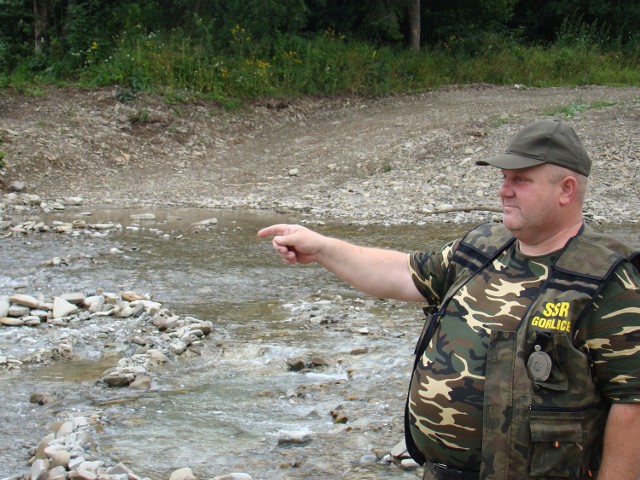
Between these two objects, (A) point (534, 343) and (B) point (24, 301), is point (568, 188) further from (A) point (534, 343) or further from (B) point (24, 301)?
(B) point (24, 301)

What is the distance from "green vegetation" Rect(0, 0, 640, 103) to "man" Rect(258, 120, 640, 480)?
1445cm

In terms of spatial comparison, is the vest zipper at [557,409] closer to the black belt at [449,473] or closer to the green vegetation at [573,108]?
the black belt at [449,473]

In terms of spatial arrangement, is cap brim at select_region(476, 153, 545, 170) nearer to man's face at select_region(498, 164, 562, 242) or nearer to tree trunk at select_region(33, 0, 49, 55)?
man's face at select_region(498, 164, 562, 242)

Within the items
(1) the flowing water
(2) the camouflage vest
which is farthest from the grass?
(2) the camouflage vest

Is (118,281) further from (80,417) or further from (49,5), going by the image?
(49,5)

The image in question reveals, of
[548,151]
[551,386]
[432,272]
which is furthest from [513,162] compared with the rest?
[551,386]

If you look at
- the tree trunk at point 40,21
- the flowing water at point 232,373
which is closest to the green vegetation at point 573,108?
the flowing water at point 232,373

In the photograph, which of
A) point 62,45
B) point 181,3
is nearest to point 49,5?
point 62,45

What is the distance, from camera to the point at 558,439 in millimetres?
2391

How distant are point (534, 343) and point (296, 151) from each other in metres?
14.0

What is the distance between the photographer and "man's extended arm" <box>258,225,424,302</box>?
305 centimetres

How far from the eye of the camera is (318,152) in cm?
1605

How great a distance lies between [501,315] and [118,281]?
6346 millimetres

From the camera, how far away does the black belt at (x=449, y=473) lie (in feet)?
8.66
